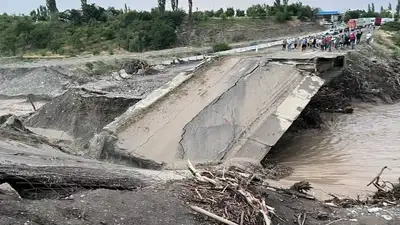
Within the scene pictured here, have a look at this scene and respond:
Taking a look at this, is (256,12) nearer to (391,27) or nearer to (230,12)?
(230,12)

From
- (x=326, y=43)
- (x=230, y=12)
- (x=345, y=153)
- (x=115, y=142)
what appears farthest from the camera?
(x=230, y=12)

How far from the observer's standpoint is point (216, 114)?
1344 cm

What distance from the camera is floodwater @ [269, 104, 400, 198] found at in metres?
11.6

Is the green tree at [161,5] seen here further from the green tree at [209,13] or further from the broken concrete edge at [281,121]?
the broken concrete edge at [281,121]

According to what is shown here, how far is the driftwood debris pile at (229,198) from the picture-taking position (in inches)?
264

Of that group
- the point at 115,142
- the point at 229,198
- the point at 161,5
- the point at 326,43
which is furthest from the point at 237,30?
the point at 229,198

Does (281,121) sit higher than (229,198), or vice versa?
(229,198)

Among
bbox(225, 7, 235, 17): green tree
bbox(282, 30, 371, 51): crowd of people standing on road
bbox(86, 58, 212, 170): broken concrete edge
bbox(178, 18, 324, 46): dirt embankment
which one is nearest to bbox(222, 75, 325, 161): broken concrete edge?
bbox(86, 58, 212, 170): broken concrete edge

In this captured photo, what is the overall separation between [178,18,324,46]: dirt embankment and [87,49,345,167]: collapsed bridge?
3308 centimetres

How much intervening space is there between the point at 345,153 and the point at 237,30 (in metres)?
39.4

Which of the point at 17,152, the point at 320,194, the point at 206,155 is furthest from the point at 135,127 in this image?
the point at 320,194

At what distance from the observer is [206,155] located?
1190 cm

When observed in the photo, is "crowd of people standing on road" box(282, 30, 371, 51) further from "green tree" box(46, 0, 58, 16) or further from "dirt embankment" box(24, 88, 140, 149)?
"green tree" box(46, 0, 58, 16)

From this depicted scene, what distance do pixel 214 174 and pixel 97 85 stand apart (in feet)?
37.2
